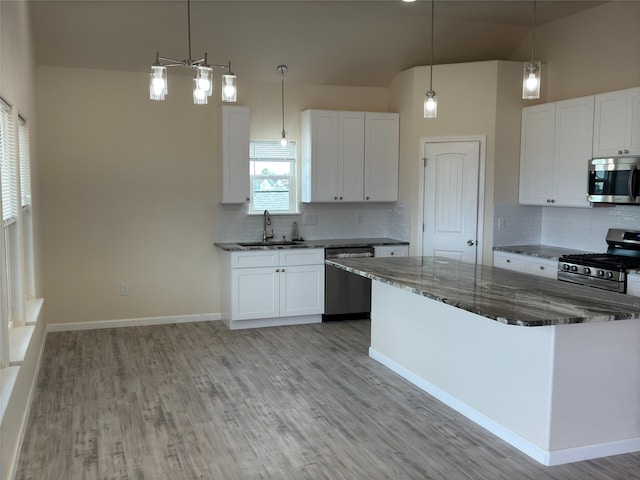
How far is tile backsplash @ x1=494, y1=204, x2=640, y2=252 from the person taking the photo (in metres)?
5.86

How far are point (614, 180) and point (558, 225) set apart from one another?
1284mm

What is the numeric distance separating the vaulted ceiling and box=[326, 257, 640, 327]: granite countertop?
264 cm

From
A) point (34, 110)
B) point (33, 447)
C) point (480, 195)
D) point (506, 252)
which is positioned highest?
point (34, 110)

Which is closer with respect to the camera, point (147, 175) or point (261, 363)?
point (261, 363)

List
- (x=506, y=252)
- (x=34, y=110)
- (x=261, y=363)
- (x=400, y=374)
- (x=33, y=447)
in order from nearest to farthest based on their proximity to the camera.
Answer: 1. (x=33, y=447)
2. (x=400, y=374)
3. (x=261, y=363)
4. (x=34, y=110)
5. (x=506, y=252)

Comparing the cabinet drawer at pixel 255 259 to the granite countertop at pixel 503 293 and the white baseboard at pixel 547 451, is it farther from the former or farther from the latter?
the white baseboard at pixel 547 451

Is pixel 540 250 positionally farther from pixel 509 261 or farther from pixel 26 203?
pixel 26 203

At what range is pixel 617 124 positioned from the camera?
525 cm

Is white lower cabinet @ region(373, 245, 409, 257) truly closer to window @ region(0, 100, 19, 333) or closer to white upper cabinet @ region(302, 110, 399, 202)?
white upper cabinet @ region(302, 110, 399, 202)

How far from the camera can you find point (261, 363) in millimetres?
5293

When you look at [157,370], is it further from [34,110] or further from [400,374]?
[34,110]

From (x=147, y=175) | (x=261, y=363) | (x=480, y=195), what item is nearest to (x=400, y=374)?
(x=261, y=363)

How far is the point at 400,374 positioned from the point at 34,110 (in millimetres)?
4307

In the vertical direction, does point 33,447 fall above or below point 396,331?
below
